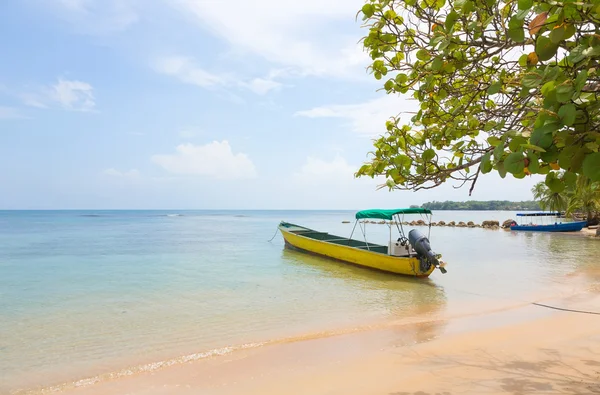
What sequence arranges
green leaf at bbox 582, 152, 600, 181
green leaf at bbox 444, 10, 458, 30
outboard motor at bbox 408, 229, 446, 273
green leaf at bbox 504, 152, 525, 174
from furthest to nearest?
outboard motor at bbox 408, 229, 446, 273
green leaf at bbox 444, 10, 458, 30
green leaf at bbox 504, 152, 525, 174
green leaf at bbox 582, 152, 600, 181

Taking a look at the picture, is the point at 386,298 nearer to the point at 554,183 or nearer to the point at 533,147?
the point at 554,183

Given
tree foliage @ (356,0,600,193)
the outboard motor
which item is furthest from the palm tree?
tree foliage @ (356,0,600,193)

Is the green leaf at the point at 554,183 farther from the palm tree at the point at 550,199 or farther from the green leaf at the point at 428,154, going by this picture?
the palm tree at the point at 550,199

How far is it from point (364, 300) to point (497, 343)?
4.88m

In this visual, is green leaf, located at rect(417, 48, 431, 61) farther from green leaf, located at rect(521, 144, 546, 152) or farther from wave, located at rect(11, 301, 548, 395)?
wave, located at rect(11, 301, 548, 395)

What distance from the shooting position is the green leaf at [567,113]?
Answer: 76.4 inches

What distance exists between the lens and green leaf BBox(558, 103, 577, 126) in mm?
1940

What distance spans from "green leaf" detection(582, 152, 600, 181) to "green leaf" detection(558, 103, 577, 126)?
7.5 inches

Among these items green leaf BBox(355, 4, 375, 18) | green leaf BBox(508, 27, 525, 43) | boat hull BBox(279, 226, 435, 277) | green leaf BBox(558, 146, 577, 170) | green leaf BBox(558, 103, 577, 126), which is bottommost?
boat hull BBox(279, 226, 435, 277)

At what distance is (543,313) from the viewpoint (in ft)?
31.7

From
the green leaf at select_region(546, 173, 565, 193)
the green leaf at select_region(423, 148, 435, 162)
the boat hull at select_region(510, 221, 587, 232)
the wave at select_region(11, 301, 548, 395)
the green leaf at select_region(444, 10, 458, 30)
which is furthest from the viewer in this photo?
the boat hull at select_region(510, 221, 587, 232)

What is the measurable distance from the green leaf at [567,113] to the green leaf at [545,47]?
0.37 m

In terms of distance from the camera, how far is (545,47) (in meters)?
2.17

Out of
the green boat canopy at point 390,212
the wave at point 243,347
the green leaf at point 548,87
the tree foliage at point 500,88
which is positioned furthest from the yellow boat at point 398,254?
the green leaf at point 548,87
